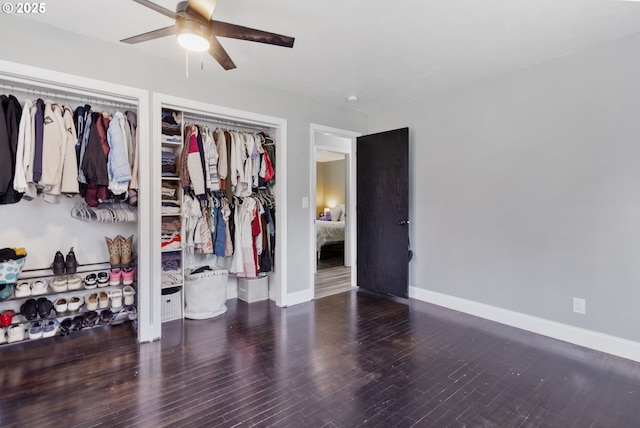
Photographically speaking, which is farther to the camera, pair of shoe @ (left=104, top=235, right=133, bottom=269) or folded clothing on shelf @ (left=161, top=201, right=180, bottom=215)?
folded clothing on shelf @ (left=161, top=201, right=180, bottom=215)

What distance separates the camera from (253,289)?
12.9ft

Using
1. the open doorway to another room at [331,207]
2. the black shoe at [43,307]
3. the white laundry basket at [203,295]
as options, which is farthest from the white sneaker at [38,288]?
the open doorway to another room at [331,207]

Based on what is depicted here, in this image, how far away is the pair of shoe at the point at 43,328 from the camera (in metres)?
2.78

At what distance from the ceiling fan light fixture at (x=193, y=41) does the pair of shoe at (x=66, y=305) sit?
96.4 inches

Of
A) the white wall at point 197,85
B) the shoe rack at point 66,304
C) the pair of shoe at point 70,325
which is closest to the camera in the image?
the white wall at point 197,85

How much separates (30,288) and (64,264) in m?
0.28

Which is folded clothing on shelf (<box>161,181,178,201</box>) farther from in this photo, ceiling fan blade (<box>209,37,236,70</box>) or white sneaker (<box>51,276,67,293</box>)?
ceiling fan blade (<box>209,37,236,70</box>)

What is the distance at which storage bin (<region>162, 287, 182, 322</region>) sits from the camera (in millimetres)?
3271

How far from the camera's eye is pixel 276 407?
1.95 metres

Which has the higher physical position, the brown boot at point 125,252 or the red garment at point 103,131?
the red garment at point 103,131

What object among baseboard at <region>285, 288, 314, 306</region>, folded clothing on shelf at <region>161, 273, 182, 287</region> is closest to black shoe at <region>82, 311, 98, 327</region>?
folded clothing on shelf at <region>161, 273, 182, 287</region>

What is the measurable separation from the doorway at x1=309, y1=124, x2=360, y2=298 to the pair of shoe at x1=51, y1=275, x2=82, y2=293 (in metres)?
2.34

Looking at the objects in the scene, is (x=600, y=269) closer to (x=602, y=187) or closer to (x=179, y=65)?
(x=602, y=187)

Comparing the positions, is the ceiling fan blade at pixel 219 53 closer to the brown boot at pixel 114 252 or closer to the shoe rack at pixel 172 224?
the shoe rack at pixel 172 224
